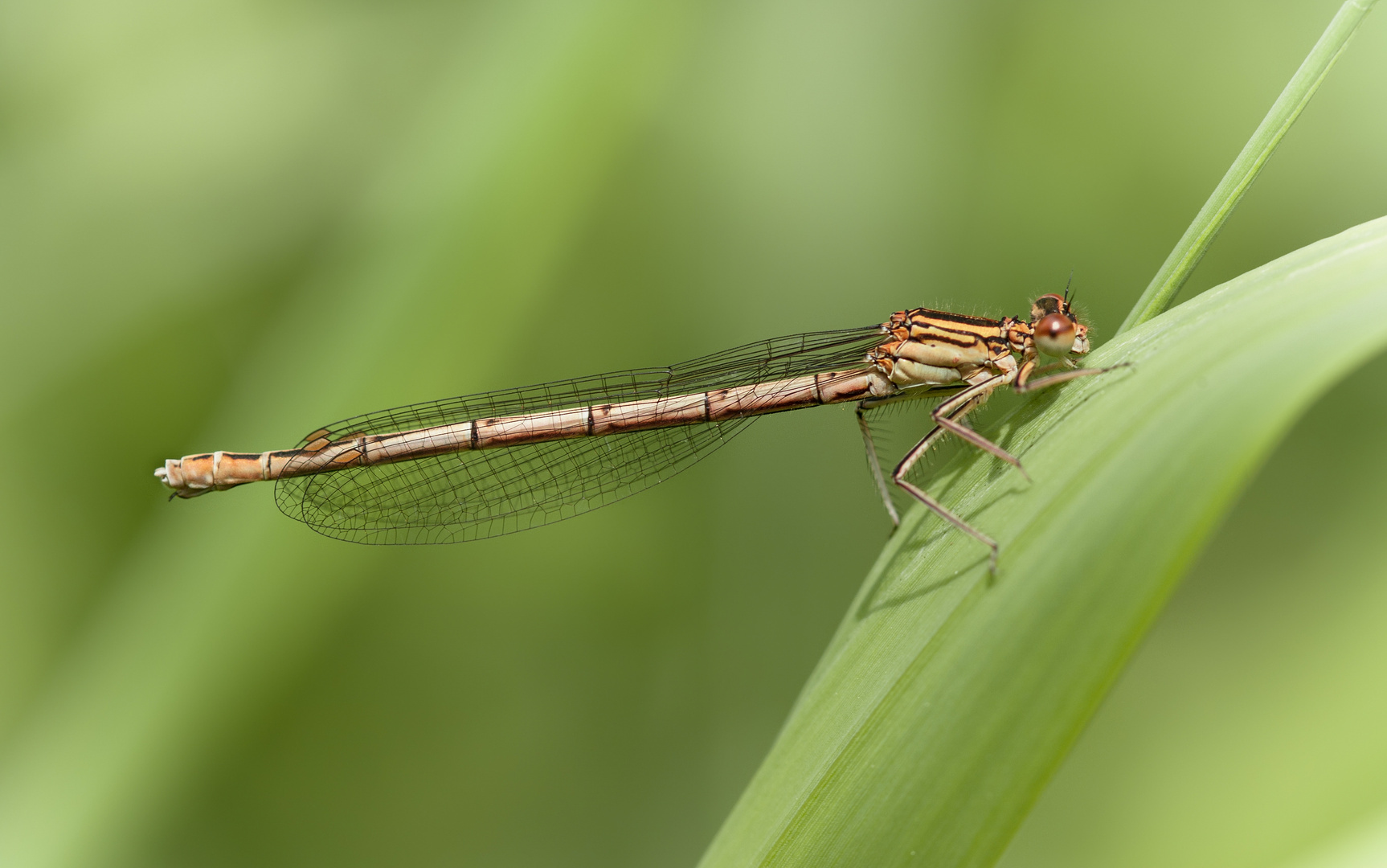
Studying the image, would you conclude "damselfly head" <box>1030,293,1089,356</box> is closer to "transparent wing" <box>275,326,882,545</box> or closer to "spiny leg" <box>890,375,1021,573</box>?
"spiny leg" <box>890,375,1021,573</box>

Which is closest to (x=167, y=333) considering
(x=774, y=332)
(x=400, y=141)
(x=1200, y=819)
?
(x=400, y=141)

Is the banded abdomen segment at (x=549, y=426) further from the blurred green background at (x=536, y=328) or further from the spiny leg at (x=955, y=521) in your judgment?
the spiny leg at (x=955, y=521)

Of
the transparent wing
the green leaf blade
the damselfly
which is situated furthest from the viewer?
the transparent wing

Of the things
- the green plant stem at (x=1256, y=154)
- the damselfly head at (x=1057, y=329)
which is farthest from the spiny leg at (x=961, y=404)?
the green plant stem at (x=1256, y=154)

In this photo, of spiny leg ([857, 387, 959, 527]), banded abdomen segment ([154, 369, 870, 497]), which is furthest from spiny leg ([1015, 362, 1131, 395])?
banded abdomen segment ([154, 369, 870, 497])

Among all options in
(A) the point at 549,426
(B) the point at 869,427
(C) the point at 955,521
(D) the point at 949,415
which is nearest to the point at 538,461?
(A) the point at 549,426

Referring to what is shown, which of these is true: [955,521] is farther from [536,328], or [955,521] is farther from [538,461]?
[536,328]
